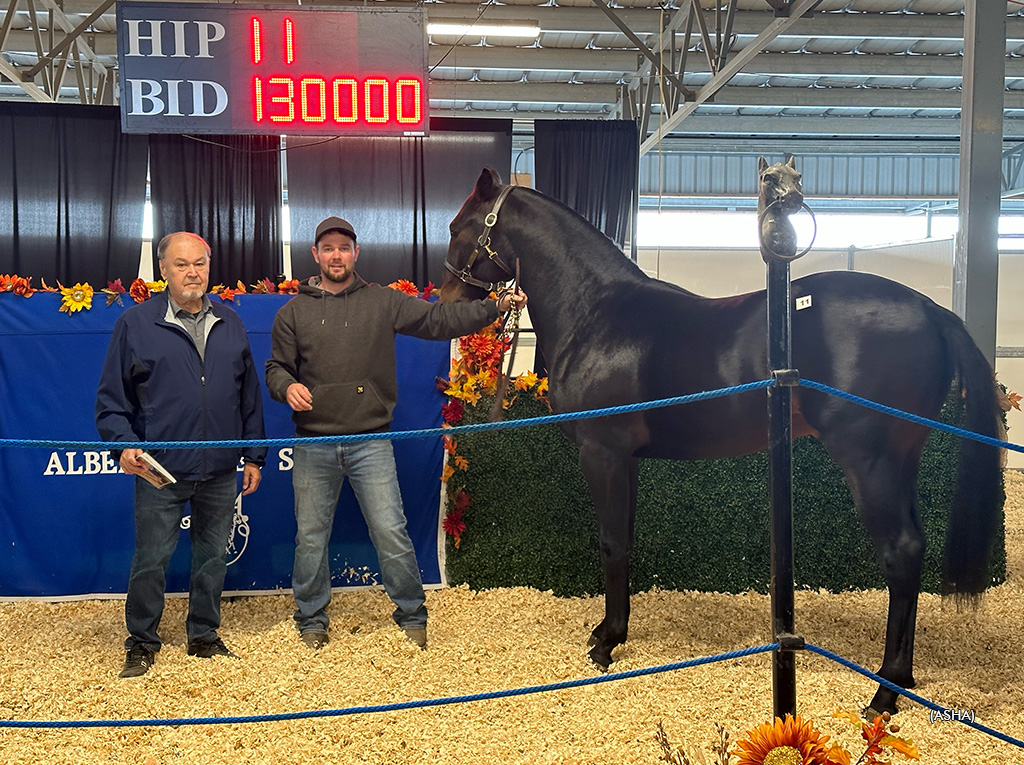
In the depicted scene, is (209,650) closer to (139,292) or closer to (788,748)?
(139,292)

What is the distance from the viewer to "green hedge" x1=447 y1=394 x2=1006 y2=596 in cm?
376

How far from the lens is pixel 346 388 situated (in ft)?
9.89

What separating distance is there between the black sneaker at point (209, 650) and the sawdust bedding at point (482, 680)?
6cm

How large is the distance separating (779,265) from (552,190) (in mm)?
7139

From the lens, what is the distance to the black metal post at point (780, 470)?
163 centimetres

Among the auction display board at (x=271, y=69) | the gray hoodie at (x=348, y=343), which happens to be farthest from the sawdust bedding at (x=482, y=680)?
the auction display board at (x=271, y=69)

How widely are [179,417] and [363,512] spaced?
0.76 m

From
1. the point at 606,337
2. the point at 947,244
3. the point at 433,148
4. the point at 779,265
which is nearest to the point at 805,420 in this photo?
the point at 606,337

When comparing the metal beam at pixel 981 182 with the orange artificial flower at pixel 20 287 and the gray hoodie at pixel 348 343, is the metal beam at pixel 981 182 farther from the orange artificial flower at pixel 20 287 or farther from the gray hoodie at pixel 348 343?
the orange artificial flower at pixel 20 287

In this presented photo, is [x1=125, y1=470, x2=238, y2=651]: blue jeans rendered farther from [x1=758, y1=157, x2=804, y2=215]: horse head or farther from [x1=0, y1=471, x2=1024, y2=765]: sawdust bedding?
[x1=758, y1=157, x2=804, y2=215]: horse head

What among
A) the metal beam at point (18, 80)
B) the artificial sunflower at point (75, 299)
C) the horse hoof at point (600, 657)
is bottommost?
the horse hoof at point (600, 657)

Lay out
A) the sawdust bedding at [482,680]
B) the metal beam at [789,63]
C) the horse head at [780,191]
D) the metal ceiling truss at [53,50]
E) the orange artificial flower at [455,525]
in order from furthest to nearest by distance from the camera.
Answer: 1. the metal beam at [789,63]
2. the metal ceiling truss at [53,50]
3. the orange artificial flower at [455,525]
4. the sawdust bedding at [482,680]
5. the horse head at [780,191]

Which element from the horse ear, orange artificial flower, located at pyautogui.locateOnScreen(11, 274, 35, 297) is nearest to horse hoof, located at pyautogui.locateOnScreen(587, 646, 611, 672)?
the horse ear

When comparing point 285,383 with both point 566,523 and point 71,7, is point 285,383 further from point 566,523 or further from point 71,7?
point 71,7
